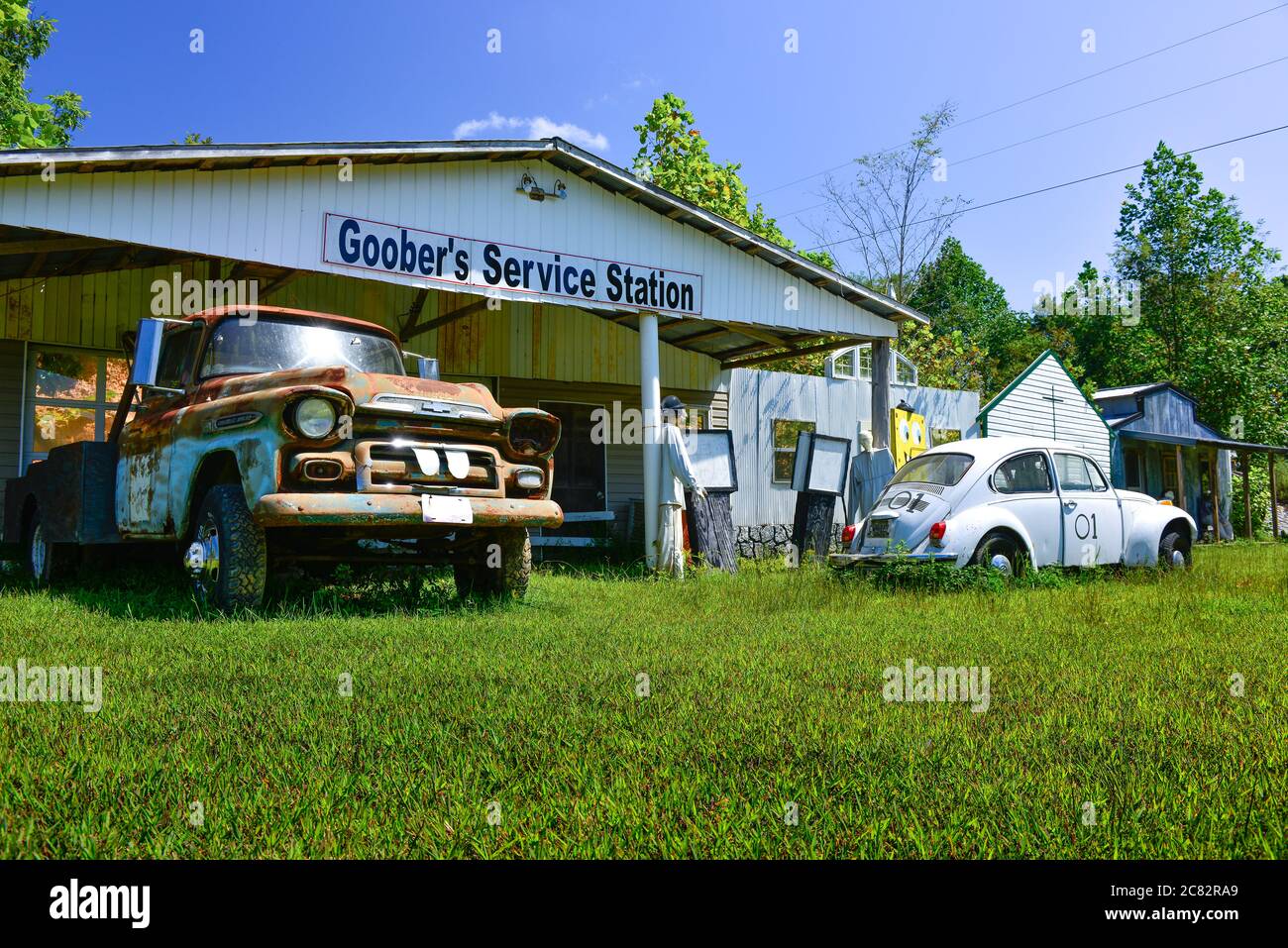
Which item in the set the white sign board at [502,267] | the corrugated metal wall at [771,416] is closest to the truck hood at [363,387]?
the white sign board at [502,267]

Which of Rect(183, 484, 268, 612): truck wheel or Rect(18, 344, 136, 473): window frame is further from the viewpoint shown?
Rect(18, 344, 136, 473): window frame

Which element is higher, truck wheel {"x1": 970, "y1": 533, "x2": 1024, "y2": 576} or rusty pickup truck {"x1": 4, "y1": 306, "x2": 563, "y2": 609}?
rusty pickup truck {"x1": 4, "y1": 306, "x2": 563, "y2": 609}

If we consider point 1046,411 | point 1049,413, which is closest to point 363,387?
point 1046,411

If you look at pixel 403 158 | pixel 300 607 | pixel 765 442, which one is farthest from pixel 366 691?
pixel 765 442

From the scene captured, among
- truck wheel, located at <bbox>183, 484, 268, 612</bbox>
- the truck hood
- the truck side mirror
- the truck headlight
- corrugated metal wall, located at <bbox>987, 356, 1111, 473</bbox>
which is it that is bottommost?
truck wheel, located at <bbox>183, 484, 268, 612</bbox>

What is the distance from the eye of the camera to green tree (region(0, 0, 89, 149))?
2556cm

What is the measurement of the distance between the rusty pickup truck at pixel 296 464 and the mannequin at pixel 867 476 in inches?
285

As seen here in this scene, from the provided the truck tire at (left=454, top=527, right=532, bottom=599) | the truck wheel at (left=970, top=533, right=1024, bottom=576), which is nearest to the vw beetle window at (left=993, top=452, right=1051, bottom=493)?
the truck wheel at (left=970, top=533, right=1024, bottom=576)

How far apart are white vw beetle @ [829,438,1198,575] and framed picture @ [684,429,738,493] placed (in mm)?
2477

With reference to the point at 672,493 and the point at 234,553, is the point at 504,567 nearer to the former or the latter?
the point at 234,553

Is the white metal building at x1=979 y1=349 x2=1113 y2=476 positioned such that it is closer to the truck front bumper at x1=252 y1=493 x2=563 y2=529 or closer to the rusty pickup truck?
the rusty pickup truck

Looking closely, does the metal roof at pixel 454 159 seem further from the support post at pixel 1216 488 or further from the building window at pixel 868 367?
the support post at pixel 1216 488

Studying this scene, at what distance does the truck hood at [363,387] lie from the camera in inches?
264

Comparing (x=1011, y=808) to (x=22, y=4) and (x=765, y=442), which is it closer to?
(x=765, y=442)
